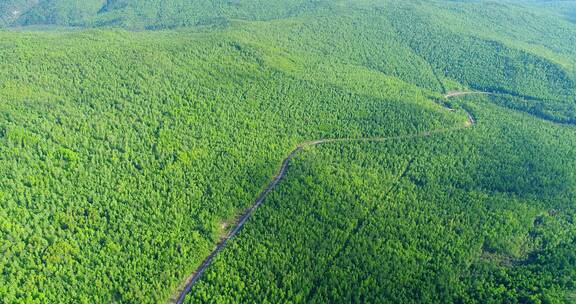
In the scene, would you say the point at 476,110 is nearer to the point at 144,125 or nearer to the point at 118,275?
the point at 144,125

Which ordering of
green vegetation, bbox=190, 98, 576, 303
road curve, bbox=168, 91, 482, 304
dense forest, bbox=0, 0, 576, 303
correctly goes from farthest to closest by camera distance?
road curve, bbox=168, 91, 482, 304, dense forest, bbox=0, 0, 576, 303, green vegetation, bbox=190, 98, 576, 303

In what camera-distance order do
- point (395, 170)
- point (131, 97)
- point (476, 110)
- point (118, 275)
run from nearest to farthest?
1. point (118, 275)
2. point (395, 170)
3. point (131, 97)
4. point (476, 110)

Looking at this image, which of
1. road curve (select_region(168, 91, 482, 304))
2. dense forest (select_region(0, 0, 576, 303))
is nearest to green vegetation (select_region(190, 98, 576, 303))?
dense forest (select_region(0, 0, 576, 303))

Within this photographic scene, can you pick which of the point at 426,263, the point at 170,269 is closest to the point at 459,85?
the point at 426,263

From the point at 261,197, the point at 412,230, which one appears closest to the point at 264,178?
the point at 261,197

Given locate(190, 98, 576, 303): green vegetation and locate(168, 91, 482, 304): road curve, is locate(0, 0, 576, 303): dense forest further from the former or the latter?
locate(168, 91, 482, 304): road curve

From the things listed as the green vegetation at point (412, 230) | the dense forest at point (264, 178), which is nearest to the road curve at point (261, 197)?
the dense forest at point (264, 178)

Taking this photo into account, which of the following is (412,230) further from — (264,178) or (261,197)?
(264,178)

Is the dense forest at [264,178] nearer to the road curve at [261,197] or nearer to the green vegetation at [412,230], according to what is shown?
the green vegetation at [412,230]
